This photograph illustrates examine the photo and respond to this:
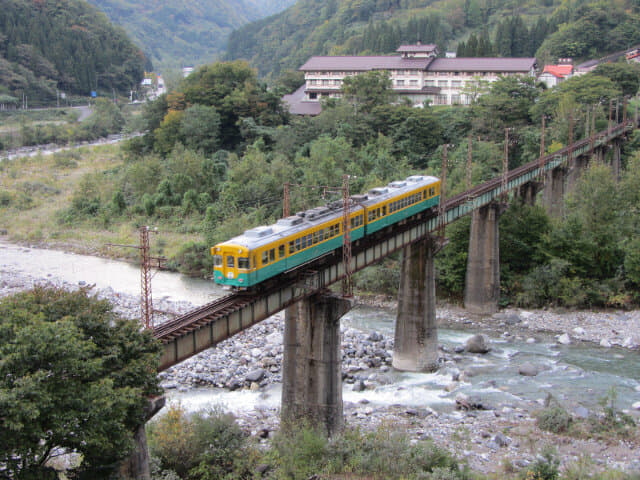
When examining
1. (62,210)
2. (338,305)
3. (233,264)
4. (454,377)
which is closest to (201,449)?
(233,264)

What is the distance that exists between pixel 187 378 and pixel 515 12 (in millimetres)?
131750

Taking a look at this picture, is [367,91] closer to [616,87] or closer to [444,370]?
[616,87]

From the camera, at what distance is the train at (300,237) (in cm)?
2358

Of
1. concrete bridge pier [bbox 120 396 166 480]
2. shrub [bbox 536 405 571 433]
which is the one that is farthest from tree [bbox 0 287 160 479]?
shrub [bbox 536 405 571 433]

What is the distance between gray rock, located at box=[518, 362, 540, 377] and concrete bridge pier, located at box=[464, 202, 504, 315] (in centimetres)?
1131

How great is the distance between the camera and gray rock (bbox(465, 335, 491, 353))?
127 ft

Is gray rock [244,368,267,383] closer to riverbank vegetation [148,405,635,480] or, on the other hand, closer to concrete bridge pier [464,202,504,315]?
riverbank vegetation [148,405,635,480]

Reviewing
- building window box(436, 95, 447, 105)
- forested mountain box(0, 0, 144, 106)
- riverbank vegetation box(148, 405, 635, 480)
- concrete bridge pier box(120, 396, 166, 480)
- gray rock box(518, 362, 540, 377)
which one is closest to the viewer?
concrete bridge pier box(120, 396, 166, 480)

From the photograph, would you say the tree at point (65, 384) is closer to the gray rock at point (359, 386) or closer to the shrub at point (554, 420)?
the gray rock at point (359, 386)

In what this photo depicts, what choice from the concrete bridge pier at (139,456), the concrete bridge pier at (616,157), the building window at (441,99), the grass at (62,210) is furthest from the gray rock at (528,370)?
the building window at (441,99)

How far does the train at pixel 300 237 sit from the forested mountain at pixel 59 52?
98377 millimetres

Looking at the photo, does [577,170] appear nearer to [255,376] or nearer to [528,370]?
[528,370]

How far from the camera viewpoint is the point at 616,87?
268ft

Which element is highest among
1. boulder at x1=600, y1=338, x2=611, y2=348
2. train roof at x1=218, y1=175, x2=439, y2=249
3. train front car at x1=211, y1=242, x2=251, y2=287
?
train roof at x1=218, y1=175, x2=439, y2=249
